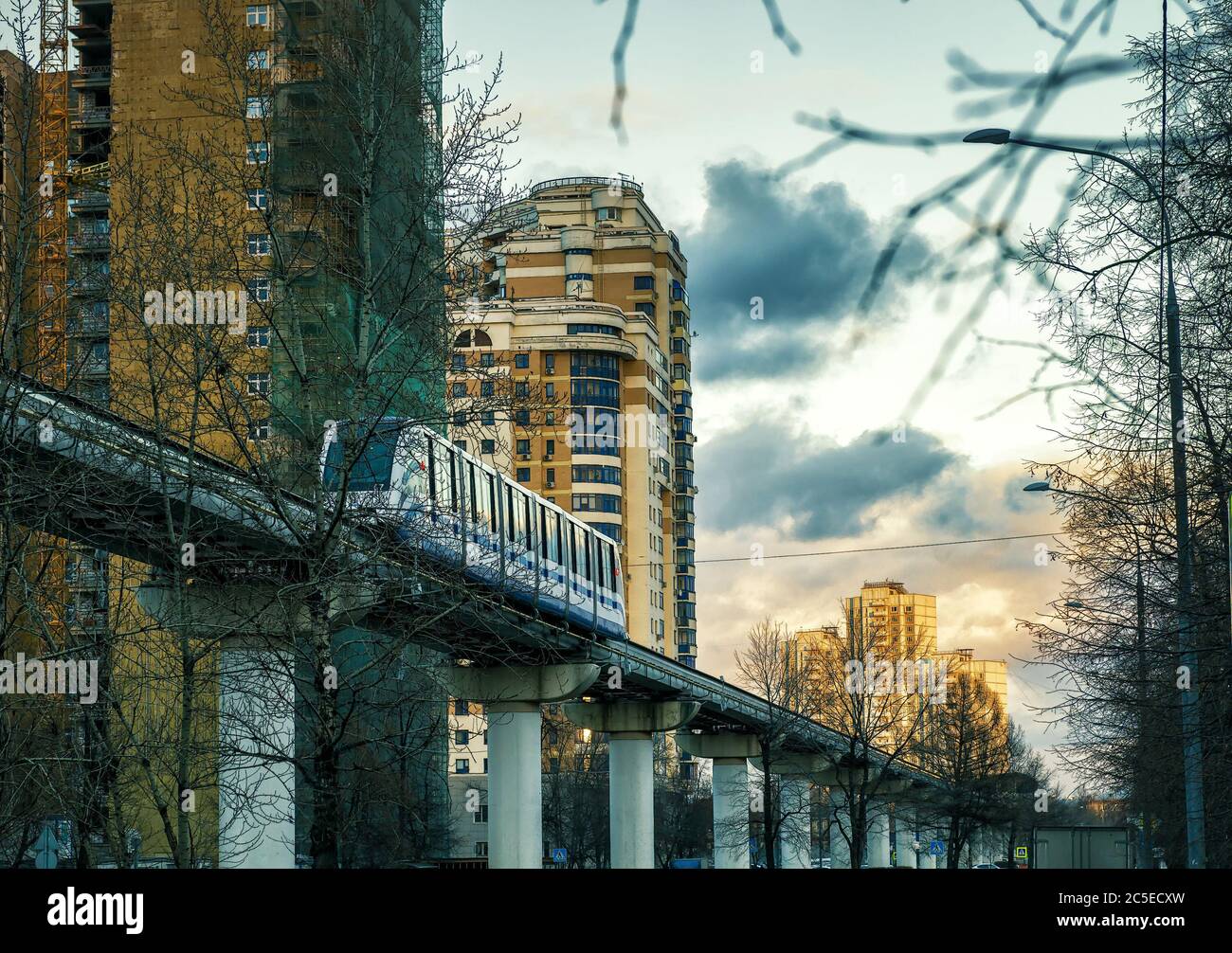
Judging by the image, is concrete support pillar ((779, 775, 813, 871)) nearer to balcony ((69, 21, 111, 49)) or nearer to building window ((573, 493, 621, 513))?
building window ((573, 493, 621, 513))

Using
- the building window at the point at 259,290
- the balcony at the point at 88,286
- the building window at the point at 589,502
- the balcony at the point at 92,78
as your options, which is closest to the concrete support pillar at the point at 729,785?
the building window at the point at 259,290

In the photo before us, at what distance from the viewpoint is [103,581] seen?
28047 mm

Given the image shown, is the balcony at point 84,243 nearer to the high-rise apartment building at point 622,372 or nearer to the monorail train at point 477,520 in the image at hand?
the monorail train at point 477,520

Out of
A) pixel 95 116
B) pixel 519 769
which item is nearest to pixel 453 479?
pixel 519 769

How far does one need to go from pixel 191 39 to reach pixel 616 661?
135 feet

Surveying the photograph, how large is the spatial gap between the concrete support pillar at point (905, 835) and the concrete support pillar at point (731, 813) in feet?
28.1

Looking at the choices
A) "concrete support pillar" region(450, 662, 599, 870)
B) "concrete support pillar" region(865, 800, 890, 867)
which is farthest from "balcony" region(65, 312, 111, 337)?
"concrete support pillar" region(865, 800, 890, 867)

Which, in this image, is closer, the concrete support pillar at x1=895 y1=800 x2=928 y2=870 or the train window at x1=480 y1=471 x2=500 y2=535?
the train window at x1=480 y1=471 x2=500 y2=535

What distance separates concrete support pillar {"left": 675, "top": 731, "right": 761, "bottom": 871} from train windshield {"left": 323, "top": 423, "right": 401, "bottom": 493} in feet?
152

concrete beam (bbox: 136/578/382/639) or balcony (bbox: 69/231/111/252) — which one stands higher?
balcony (bbox: 69/231/111/252)

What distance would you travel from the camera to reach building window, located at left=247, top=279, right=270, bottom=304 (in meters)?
22.7

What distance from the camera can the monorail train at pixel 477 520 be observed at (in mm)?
22734

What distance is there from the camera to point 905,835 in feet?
417
